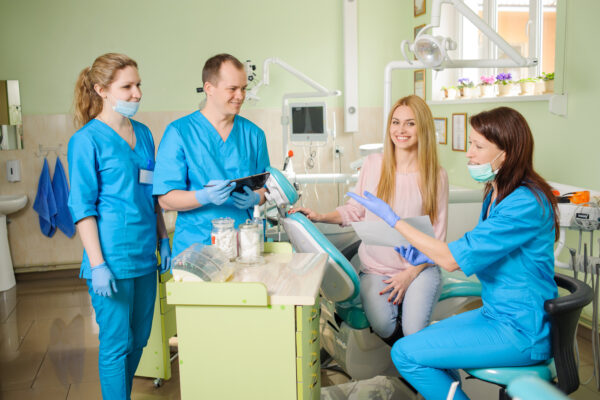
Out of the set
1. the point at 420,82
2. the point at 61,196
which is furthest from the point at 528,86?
the point at 61,196

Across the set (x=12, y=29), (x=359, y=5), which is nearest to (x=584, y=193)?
(x=359, y=5)

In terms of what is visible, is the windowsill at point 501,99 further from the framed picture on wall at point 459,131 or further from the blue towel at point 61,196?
the blue towel at point 61,196

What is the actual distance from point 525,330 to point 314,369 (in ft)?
2.12

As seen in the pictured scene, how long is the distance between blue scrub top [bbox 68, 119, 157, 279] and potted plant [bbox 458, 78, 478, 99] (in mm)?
2668

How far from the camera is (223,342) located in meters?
1.57

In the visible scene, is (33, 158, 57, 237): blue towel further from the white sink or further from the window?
the window

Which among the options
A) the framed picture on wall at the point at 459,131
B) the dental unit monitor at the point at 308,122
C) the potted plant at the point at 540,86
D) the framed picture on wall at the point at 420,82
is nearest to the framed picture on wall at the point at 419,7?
the framed picture on wall at the point at 420,82

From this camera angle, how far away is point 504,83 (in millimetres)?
3512

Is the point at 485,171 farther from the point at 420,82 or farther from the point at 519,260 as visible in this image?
the point at 420,82

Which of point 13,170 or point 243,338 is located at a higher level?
point 13,170

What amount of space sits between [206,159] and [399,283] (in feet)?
2.81

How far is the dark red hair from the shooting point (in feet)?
5.32

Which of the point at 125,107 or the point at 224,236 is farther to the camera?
the point at 125,107

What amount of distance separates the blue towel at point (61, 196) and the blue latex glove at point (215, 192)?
10.2 ft
